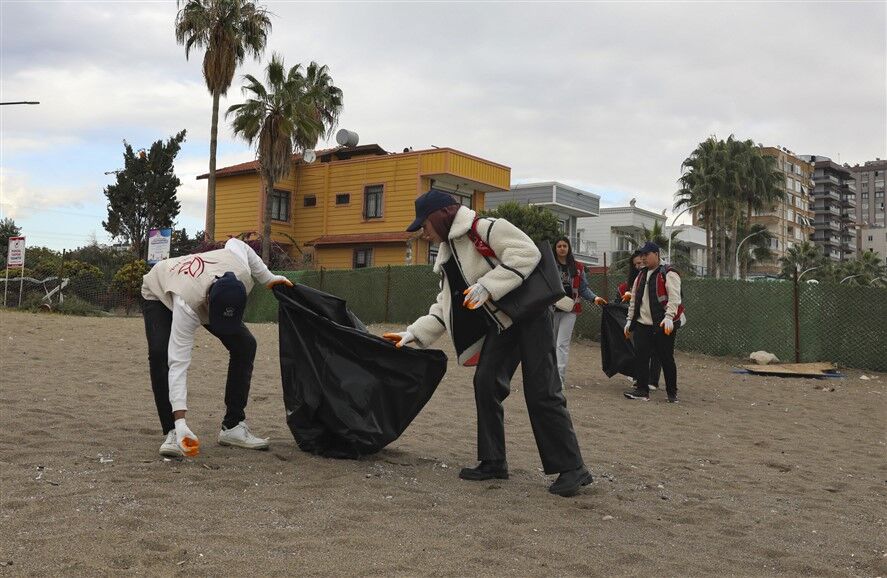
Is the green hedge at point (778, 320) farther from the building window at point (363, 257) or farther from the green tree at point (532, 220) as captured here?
the building window at point (363, 257)

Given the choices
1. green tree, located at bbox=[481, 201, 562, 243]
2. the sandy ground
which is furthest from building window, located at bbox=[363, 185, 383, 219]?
the sandy ground

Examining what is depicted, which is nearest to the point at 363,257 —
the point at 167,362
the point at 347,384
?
the point at 347,384

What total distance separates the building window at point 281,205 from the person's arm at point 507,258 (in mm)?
29887

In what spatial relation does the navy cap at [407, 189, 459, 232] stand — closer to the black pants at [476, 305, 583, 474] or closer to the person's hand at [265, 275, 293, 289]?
the black pants at [476, 305, 583, 474]

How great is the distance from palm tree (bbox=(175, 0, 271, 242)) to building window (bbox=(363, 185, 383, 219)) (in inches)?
234

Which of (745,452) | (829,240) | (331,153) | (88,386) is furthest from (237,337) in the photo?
(829,240)

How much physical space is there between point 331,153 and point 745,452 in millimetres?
30073

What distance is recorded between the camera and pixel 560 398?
15.6 feet

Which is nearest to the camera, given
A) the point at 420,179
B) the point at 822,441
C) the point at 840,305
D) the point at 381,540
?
the point at 381,540

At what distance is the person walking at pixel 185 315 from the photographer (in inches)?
190

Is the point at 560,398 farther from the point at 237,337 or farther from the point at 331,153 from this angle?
the point at 331,153

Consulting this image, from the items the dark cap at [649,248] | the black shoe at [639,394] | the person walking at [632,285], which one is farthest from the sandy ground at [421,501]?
the person walking at [632,285]

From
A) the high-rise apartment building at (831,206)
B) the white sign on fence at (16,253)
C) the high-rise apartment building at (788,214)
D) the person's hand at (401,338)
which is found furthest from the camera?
the high-rise apartment building at (831,206)

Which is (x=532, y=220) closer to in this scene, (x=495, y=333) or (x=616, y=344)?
(x=616, y=344)
